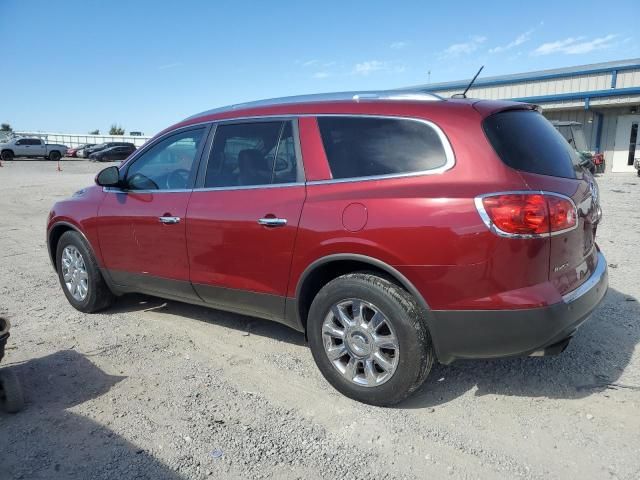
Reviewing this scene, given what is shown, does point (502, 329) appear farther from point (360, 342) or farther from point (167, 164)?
point (167, 164)

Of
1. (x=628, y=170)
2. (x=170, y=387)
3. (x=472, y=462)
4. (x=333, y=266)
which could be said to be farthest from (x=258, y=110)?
(x=628, y=170)

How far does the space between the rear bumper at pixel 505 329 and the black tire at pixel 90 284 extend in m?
3.34

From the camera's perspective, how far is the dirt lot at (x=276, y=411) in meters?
2.68

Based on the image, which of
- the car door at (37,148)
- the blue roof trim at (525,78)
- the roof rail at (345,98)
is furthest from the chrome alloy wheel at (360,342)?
the car door at (37,148)

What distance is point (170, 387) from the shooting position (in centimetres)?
352

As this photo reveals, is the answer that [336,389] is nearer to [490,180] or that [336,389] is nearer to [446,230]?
[446,230]

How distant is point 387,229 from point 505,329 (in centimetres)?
83

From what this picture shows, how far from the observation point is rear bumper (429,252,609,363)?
2.74 metres

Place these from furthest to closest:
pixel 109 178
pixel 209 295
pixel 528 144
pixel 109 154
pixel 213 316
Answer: pixel 109 154
pixel 213 316
pixel 109 178
pixel 209 295
pixel 528 144

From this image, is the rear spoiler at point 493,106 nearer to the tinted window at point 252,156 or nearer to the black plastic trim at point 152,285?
the tinted window at point 252,156

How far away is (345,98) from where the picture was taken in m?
3.48

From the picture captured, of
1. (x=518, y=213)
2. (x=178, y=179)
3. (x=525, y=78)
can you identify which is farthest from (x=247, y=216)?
(x=525, y=78)

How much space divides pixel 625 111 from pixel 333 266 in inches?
916

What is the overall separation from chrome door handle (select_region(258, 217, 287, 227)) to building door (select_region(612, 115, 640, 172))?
22.7 meters
